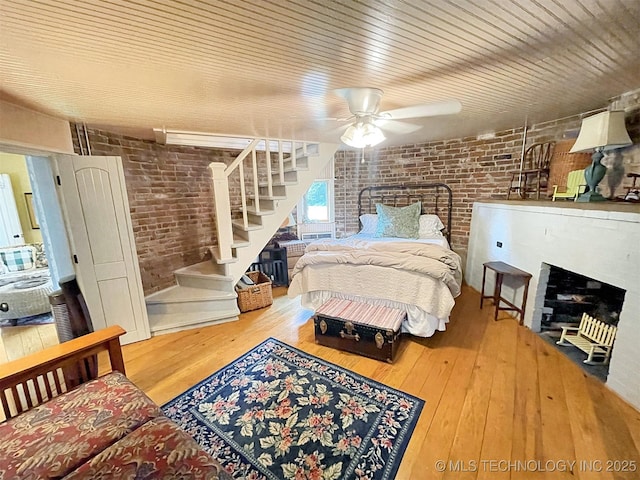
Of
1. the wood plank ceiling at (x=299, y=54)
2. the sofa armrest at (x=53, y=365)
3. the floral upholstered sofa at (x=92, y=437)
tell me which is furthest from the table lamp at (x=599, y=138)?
the sofa armrest at (x=53, y=365)

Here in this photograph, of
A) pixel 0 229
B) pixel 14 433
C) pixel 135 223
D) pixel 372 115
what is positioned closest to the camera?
pixel 14 433

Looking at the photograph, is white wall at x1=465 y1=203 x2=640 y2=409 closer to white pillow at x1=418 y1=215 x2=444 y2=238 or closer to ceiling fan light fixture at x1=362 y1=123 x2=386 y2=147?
white pillow at x1=418 y1=215 x2=444 y2=238

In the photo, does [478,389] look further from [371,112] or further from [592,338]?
[371,112]

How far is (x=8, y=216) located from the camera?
4.14 meters

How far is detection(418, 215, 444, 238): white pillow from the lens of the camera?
3.87 meters

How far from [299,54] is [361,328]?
6.62 ft

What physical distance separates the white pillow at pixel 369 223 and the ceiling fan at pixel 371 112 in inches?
80.3

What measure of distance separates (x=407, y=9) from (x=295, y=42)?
493mm

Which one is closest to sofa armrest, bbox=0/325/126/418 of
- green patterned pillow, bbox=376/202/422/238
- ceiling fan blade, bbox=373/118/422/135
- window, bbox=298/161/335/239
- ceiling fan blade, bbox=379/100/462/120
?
ceiling fan blade, bbox=379/100/462/120

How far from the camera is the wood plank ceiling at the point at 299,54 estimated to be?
1.03 meters

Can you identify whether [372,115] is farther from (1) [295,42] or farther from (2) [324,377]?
(2) [324,377]

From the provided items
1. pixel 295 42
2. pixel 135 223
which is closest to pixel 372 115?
pixel 295 42

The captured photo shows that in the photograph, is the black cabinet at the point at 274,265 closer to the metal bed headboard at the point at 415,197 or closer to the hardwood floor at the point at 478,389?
the hardwood floor at the point at 478,389

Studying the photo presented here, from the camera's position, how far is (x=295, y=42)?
1235 millimetres
